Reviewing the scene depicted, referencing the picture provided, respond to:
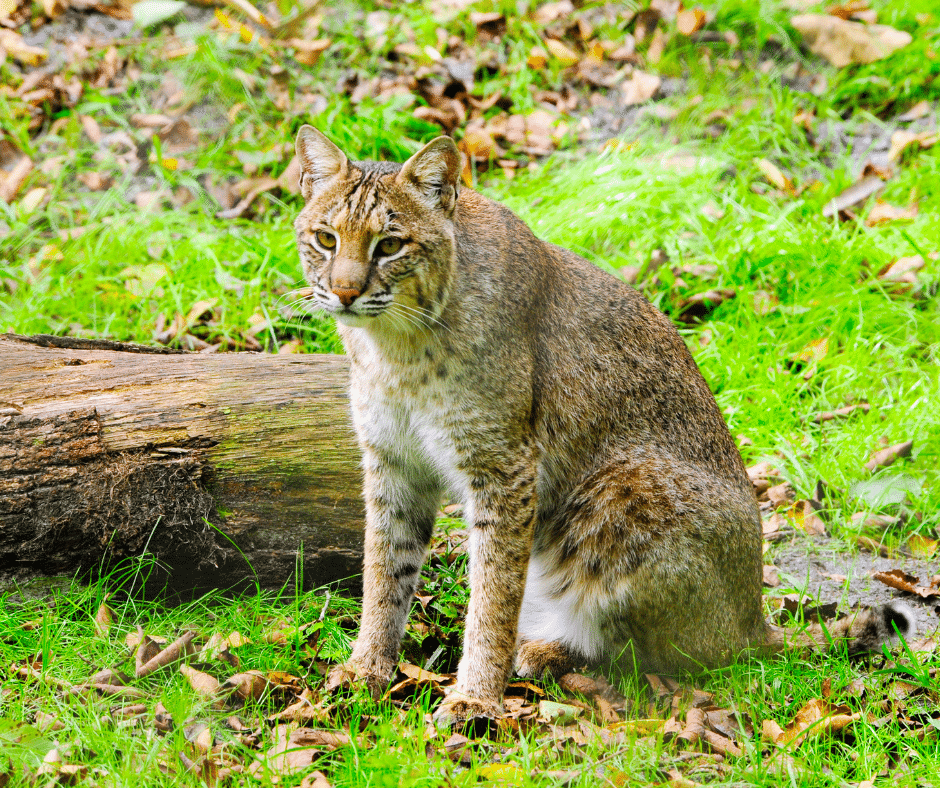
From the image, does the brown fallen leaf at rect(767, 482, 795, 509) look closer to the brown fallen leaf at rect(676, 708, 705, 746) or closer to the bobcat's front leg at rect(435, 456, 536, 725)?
the brown fallen leaf at rect(676, 708, 705, 746)

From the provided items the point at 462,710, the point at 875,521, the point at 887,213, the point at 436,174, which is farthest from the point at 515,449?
the point at 887,213

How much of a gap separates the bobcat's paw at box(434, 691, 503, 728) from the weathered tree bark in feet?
3.35

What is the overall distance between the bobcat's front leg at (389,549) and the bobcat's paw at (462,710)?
364 millimetres

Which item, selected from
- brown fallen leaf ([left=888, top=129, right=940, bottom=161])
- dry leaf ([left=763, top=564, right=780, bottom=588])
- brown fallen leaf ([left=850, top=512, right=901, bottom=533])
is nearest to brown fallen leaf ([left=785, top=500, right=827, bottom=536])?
brown fallen leaf ([left=850, top=512, right=901, bottom=533])

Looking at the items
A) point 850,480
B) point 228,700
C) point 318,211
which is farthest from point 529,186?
point 228,700

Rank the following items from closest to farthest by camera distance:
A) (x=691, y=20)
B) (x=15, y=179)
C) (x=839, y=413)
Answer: (x=839, y=413) → (x=15, y=179) → (x=691, y=20)

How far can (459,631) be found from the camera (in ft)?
14.3

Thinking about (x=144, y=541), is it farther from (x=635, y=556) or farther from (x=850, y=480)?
(x=850, y=480)

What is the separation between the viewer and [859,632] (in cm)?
399

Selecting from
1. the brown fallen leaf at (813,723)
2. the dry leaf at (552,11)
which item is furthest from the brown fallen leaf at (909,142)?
the brown fallen leaf at (813,723)

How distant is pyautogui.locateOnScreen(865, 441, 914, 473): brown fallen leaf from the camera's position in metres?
5.29

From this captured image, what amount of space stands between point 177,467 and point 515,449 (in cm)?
154

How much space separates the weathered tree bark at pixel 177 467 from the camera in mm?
4016

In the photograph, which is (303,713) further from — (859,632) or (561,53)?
(561,53)
